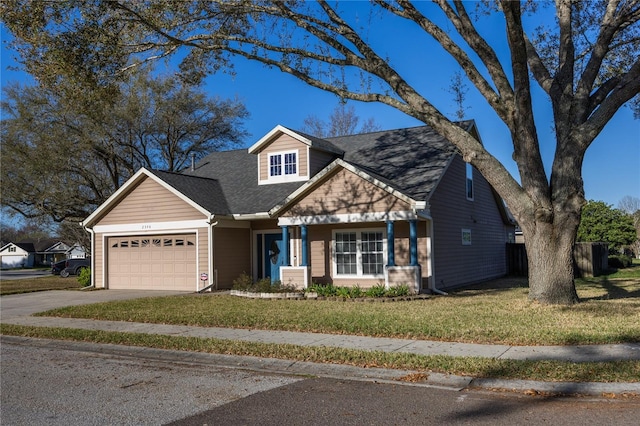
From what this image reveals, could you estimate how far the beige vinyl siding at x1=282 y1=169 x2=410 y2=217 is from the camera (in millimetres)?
17567

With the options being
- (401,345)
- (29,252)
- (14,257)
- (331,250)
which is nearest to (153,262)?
(331,250)

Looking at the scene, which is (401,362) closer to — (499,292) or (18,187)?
(499,292)

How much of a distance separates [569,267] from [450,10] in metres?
6.54

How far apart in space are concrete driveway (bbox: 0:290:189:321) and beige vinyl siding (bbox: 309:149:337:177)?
22.2 ft

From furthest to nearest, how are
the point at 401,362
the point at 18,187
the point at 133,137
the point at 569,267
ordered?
1. the point at 133,137
2. the point at 18,187
3. the point at 569,267
4. the point at 401,362

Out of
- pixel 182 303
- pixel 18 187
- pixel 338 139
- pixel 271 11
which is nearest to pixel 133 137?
pixel 18 187

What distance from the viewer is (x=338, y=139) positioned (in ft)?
81.2

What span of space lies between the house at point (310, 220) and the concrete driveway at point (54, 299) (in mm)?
1279

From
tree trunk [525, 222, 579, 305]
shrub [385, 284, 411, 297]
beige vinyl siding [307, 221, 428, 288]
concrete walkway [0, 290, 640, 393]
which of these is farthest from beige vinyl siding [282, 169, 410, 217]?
concrete walkway [0, 290, 640, 393]

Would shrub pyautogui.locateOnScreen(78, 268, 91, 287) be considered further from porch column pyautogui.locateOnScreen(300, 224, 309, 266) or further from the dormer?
porch column pyautogui.locateOnScreen(300, 224, 309, 266)

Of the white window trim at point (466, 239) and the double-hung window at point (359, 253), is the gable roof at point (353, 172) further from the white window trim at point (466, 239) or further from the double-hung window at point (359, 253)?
the white window trim at point (466, 239)

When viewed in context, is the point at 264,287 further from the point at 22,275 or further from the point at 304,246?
the point at 22,275

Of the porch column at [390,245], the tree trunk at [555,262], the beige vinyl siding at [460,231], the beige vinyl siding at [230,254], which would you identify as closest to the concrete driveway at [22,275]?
the beige vinyl siding at [230,254]

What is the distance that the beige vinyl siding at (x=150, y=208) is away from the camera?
21.0 metres
